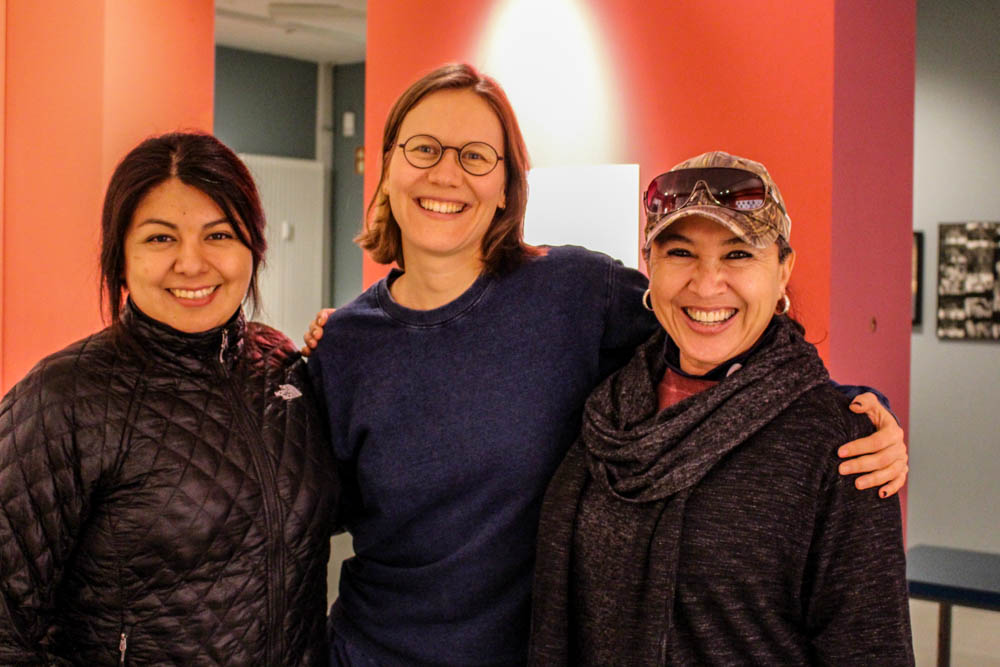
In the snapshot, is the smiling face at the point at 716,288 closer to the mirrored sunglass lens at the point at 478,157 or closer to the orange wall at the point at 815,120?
the mirrored sunglass lens at the point at 478,157

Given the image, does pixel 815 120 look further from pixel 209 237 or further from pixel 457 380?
pixel 209 237

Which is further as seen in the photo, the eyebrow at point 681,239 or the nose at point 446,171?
the nose at point 446,171

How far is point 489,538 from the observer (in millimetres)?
1869

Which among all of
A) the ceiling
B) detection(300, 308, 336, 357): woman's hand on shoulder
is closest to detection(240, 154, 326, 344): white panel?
the ceiling

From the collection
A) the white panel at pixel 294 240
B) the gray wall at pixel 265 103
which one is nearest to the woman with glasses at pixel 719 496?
the gray wall at pixel 265 103

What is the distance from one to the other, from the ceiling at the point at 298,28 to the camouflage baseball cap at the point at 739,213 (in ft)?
20.7

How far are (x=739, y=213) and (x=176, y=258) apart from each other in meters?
0.94

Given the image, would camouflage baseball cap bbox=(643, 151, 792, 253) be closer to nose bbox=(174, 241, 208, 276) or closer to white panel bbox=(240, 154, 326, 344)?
nose bbox=(174, 241, 208, 276)

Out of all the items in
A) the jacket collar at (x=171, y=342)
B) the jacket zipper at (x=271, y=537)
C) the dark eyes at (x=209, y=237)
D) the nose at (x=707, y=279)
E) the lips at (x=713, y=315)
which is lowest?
the jacket zipper at (x=271, y=537)

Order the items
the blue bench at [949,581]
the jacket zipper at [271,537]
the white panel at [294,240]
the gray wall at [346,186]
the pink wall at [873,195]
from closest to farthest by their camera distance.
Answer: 1. the jacket zipper at [271,537]
2. the pink wall at [873,195]
3. the blue bench at [949,581]
4. the white panel at [294,240]
5. the gray wall at [346,186]

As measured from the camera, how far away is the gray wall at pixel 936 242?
18.7 ft

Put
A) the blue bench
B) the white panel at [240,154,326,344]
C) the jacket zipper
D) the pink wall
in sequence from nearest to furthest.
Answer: the jacket zipper < the pink wall < the blue bench < the white panel at [240,154,326,344]

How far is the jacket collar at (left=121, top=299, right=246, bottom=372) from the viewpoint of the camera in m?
1.75

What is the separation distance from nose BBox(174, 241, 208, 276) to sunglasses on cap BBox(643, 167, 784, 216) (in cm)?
77
